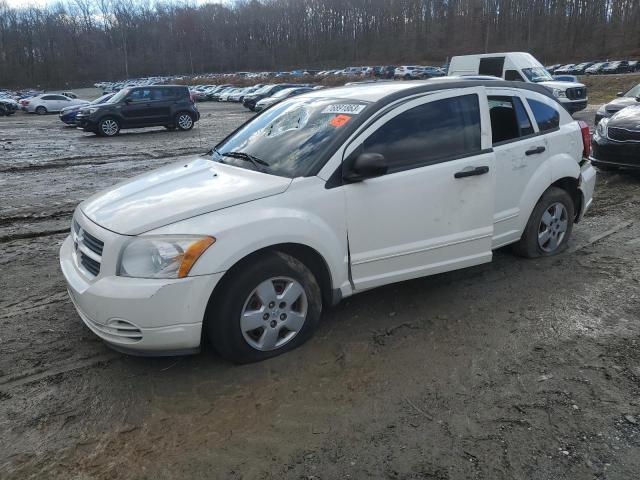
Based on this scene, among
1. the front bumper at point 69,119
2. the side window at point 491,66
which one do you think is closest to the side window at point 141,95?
the front bumper at point 69,119

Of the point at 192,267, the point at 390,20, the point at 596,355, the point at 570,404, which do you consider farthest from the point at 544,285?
the point at 390,20

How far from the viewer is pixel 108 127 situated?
65.0 feet

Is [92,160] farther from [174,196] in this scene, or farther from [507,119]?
[507,119]

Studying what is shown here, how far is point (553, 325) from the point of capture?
13.2 ft

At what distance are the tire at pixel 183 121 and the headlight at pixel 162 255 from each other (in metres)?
19.0

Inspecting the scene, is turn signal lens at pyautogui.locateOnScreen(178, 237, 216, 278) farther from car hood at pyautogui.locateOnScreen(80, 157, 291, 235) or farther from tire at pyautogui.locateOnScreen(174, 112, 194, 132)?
tire at pyautogui.locateOnScreen(174, 112, 194, 132)

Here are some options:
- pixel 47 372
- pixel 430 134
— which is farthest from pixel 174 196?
pixel 430 134

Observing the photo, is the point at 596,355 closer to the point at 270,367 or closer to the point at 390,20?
the point at 270,367

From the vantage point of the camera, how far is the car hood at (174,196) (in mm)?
3363

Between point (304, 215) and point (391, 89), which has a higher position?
point (391, 89)

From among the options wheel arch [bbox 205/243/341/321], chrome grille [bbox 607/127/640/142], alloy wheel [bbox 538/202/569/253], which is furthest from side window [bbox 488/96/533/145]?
chrome grille [bbox 607/127/640/142]

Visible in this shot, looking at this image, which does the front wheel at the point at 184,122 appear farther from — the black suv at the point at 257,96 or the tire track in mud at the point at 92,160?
the black suv at the point at 257,96

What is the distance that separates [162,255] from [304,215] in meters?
0.93

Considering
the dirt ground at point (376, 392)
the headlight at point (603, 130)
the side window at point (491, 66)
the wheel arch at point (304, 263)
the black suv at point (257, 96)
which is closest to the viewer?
the dirt ground at point (376, 392)
